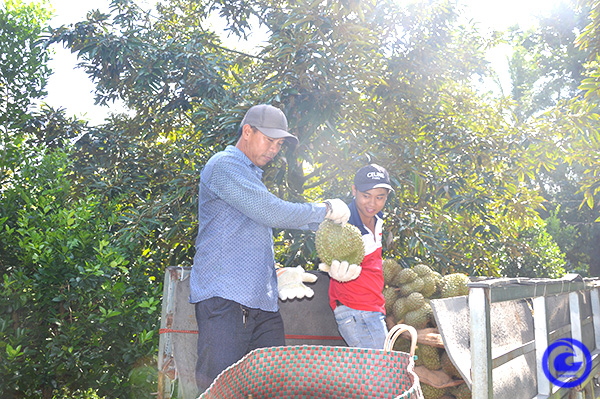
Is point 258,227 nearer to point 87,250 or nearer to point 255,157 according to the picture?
point 255,157

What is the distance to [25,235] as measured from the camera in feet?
13.5

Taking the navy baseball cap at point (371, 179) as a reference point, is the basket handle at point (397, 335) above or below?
below

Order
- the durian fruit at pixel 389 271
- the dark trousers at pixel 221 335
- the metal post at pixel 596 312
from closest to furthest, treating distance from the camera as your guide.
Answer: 1. the dark trousers at pixel 221 335
2. the durian fruit at pixel 389 271
3. the metal post at pixel 596 312

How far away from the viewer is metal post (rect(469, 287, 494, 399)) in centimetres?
189

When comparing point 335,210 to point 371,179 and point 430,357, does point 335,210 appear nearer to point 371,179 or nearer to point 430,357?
point 371,179

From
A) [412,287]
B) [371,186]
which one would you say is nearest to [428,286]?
[412,287]

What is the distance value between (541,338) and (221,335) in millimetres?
1685

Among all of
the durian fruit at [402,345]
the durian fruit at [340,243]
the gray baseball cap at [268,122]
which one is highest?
the gray baseball cap at [268,122]

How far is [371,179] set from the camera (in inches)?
124

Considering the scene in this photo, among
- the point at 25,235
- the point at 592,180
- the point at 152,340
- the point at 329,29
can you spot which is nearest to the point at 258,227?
the point at 152,340

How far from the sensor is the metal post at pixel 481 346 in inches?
74.3

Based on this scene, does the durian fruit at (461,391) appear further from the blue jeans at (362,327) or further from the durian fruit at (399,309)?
the blue jeans at (362,327)

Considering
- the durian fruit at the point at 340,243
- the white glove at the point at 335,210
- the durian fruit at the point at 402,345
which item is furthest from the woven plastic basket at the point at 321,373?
the durian fruit at the point at 402,345

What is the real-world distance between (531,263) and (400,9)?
6.82 meters
